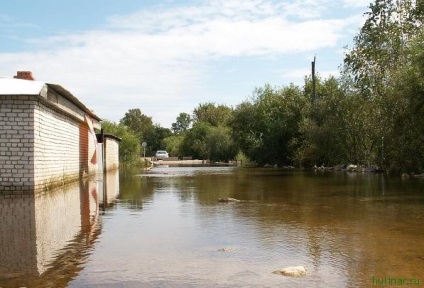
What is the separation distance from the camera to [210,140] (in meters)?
78.2

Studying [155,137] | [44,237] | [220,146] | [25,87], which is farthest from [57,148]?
[155,137]

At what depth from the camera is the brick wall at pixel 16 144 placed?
51.9 feet

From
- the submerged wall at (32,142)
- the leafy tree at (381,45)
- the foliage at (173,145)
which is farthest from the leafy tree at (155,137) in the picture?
the submerged wall at (32,142)

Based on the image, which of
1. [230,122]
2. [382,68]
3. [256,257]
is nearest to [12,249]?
[256,257]

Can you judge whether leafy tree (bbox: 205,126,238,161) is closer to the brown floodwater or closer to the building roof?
the building roof

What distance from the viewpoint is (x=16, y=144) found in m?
15.9

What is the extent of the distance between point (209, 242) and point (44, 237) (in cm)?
305

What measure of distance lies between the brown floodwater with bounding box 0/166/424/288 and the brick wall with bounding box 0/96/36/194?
1.07 metres

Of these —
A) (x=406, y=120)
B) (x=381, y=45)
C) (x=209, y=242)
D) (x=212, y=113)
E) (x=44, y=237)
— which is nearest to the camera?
(x=209, y=242)

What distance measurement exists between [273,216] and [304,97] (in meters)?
39.9

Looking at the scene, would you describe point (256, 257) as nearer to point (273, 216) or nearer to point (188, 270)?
point (188, 270)

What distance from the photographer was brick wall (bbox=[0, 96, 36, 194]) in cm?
1583

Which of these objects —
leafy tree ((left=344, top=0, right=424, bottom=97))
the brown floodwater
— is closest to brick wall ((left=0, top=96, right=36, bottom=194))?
the brown floodwater

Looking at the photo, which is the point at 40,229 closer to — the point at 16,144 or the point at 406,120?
the point at 16,144
